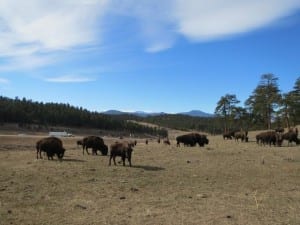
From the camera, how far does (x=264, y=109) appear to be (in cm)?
9944

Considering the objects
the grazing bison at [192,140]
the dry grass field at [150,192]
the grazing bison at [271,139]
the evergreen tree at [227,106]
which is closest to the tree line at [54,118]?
the evergreen tree at [227,106]

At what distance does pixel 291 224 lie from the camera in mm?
14672

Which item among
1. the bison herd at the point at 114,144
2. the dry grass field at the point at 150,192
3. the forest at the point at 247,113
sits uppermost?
the forest at the point at 247,113

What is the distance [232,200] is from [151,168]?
365 inches

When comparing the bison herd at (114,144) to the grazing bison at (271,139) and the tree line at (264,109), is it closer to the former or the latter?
the grazing bison at (271,139)

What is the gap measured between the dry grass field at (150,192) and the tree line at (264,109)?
6667 centimetres

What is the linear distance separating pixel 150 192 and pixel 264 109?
8329cm

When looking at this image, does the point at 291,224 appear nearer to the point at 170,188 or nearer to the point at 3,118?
the point at 170,188

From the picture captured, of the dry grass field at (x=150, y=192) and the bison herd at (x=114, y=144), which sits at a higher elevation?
the bison herd at (x=114, y=144)

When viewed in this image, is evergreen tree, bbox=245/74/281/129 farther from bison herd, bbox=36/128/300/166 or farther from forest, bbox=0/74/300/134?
bison herd, bbox=36/128/300/166

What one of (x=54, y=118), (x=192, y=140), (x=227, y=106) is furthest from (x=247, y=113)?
(x=54, y=118)

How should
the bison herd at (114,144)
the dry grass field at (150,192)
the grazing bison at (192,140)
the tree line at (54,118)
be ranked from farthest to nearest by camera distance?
the tree line at (54,118) → the grazing bison at (192,140) → the bison herd at (114,144) → the dry grass field at (150,192)

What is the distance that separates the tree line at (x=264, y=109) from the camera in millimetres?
93919

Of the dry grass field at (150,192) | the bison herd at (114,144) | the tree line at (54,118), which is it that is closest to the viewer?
the dry grass field at (150,192)
